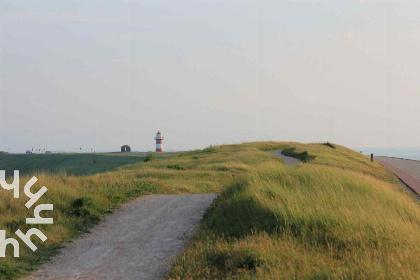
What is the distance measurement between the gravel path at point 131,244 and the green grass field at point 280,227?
0.41 meters

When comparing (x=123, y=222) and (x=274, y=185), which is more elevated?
(x=274, y=185)

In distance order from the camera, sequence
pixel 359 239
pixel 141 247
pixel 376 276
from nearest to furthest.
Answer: pixel 376 276
pixel 359 239
pixel 141 247

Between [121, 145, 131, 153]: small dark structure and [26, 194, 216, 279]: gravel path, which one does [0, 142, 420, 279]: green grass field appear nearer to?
[26, 194, 216, 279]: gravel path

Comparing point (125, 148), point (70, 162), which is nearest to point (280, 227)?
Answer: point (70, 162)

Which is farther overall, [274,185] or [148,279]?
[274,185]

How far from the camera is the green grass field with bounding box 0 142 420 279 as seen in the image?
829 cm

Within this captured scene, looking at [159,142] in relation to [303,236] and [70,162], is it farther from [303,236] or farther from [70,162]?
[303,236]

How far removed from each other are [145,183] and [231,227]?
9.42 m

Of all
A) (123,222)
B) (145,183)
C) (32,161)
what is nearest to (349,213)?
(123,222)

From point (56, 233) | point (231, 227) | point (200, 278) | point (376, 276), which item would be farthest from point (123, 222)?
point (376, 276)

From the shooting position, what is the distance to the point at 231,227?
11320mm

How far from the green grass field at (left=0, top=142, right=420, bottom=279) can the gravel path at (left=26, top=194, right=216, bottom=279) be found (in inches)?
16.1

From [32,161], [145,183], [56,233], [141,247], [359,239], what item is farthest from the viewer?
[32,161]

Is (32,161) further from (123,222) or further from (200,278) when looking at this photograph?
(200,278)
